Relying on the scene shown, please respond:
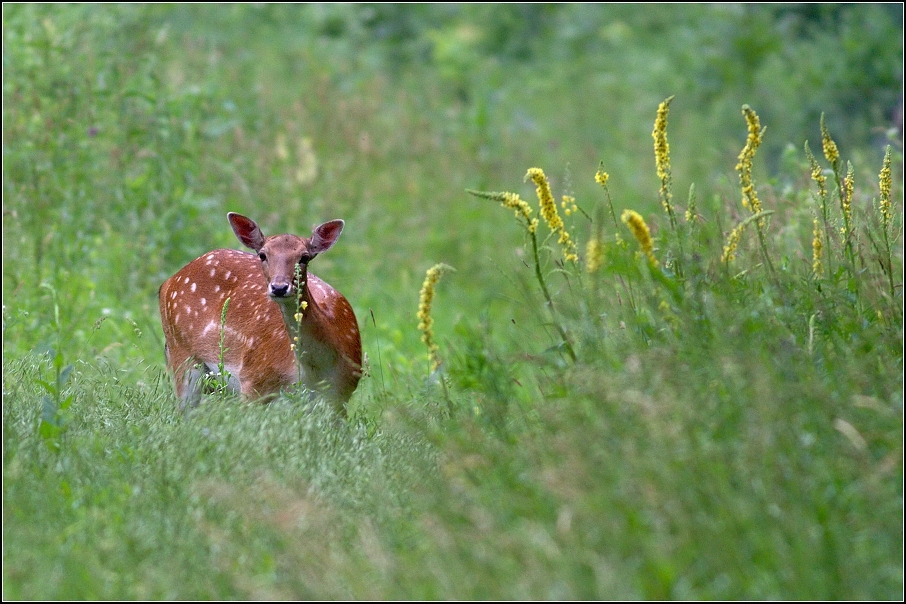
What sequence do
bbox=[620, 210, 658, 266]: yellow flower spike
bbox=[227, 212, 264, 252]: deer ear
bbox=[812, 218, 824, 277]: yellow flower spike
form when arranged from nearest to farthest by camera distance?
1. bbox=[620, 210, 658, 266]: yellow flower spike
2. bbox=[812, 218, 824, 277]: yellow flower spike
3. bbox=[227, 212, 264, 252]: deer ear

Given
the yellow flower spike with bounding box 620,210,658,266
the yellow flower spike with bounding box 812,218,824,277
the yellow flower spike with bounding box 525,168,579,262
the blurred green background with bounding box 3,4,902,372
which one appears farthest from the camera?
the blurred green background with bounding box 3,4,902,372

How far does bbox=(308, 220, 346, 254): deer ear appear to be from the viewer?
6328mm

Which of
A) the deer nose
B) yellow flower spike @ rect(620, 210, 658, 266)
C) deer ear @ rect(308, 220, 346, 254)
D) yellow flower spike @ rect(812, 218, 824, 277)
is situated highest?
yellow flower spike @ rect(620, 210, 658, 266)

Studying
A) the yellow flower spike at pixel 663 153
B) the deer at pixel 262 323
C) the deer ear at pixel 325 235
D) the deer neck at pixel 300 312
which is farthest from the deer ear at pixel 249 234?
the yellow flower spike at pixel 663 153

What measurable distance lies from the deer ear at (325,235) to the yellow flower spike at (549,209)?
1777 mm

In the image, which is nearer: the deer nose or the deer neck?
the deer nose

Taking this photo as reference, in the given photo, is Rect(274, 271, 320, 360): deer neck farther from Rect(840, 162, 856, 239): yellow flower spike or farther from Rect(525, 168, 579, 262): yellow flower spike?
Rect(840, 162, 856, 239): yellow flower spike

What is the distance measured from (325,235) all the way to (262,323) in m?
0.54

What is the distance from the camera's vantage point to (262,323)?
6496 mm

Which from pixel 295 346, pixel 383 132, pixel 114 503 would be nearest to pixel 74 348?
pixel 295 346

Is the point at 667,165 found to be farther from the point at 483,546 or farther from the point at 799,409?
the point at 483,546

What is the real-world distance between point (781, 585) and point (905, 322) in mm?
1348

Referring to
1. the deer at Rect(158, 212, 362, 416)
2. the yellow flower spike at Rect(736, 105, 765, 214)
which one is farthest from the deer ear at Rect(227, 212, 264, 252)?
the yellow flower spike at Rect(736, 105, 765, 214)

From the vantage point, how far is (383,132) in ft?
40.5
